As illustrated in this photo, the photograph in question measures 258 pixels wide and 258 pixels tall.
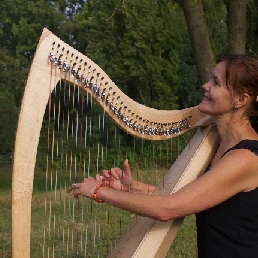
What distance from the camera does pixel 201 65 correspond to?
377cm

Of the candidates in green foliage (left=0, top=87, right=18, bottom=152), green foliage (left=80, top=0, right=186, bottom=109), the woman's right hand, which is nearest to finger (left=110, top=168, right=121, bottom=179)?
the woman's right hand

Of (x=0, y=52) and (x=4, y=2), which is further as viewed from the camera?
(x=4, y=2)

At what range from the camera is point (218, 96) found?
1.65 meters

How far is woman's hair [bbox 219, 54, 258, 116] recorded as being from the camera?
1588 millimetres

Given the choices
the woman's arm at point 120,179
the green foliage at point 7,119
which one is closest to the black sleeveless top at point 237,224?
the woman's arm at point 120,179

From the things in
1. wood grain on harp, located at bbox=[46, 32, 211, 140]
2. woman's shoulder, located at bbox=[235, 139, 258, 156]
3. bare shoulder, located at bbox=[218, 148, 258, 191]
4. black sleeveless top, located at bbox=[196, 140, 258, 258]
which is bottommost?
black sleeveless top, located at bbox=[196, 140, 258, 258]

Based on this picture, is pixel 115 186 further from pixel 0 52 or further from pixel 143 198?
pixel 0 52

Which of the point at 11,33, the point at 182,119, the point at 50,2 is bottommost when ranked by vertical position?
the point at 182,119

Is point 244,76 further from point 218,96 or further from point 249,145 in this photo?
point 249,145

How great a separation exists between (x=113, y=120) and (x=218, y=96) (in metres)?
0.40

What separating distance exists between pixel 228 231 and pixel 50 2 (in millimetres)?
18012

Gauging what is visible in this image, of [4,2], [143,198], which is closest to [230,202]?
[143,198]

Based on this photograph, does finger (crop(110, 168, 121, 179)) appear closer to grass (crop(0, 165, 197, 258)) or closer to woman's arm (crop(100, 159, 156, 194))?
woman's arm (crop(100, 159, 156, 194))

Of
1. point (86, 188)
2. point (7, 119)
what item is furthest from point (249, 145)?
point (7, 119)
